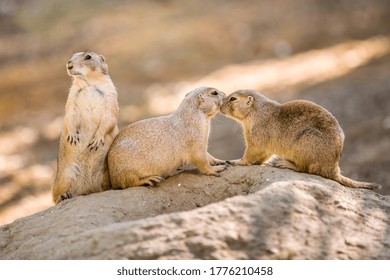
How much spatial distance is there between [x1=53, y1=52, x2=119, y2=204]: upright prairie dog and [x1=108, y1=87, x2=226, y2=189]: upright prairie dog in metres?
0.26

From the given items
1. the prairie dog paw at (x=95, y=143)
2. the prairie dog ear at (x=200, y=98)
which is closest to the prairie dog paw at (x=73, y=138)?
the prairie dog paw at (x=95, y=143)

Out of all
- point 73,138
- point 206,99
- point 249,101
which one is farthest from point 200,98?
point 73,138

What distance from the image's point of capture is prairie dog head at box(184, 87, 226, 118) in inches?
293

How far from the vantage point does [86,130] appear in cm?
748

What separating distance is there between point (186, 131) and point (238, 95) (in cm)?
104

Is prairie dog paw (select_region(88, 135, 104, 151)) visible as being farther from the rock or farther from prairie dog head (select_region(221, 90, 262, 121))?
prairie dog head (select_region(221, 90, 262, 121))

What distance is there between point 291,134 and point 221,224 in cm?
230

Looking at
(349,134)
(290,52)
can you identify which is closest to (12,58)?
(290,52)

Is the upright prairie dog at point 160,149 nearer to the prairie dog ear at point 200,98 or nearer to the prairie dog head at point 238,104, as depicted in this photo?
the prairie dog ear at point 200,98

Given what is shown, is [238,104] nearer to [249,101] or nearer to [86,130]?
[249,101]

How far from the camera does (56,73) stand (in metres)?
21.4

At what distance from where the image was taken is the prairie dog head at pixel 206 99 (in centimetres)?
745

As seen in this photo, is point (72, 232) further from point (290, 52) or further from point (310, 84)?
point (290, 52)
